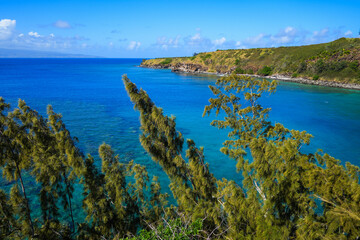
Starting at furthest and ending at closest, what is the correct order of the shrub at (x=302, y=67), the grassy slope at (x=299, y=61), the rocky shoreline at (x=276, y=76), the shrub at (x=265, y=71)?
1. the shrub at (x=265, y=71)
2. the shrub at (x=302, y=67)
3. the grassy slope at (x=299, y=61)
4. the rocky shoreline at (x=276, y=76)

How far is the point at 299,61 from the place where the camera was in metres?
93.1

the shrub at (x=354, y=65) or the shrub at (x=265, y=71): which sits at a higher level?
the shrub at (x=354, y=65)

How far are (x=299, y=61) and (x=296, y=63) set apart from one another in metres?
1.43

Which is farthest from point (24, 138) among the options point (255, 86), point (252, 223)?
point (255, 86)

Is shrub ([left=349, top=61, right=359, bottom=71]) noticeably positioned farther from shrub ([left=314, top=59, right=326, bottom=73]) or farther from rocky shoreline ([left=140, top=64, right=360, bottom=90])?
shrub ([left=314, top=59, right=326, bottom=73])

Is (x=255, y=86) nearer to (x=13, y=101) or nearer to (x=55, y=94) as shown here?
(x=13, y=101)

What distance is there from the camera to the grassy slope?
74881 millimetres

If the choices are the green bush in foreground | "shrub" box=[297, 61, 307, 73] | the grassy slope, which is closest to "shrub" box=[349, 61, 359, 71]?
the grassy slope

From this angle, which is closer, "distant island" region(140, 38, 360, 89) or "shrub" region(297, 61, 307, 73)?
"distant island" region(140, 38, 360, 89)

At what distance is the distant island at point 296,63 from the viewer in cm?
7412

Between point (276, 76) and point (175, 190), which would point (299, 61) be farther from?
point (175, 190)

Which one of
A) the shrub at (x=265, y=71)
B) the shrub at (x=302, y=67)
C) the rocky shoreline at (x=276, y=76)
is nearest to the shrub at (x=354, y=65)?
the rocky shoreline at (x=276, y=76)

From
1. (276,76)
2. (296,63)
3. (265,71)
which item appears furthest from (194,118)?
(296,63)

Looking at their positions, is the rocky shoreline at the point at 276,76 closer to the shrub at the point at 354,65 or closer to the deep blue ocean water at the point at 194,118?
the deep blue ocean water at the point at 194,118
